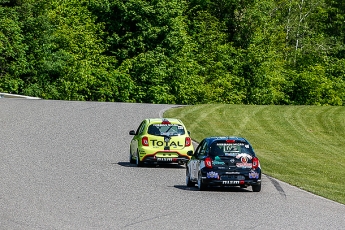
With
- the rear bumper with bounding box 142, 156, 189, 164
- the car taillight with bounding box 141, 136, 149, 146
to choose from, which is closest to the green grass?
the rear bumper with bounding box 142, 156, 189, 164

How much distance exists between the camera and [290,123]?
4709 centimetres

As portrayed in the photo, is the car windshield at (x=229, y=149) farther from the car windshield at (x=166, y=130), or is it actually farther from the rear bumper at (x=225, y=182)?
the car windshield at (x=166, y=130)

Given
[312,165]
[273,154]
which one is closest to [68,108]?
[273,154]

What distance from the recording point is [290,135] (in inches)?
1689

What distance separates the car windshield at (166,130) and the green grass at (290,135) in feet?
9.78

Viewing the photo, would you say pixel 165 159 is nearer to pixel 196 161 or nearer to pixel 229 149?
pixel 196 161

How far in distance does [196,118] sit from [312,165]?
15.2 meters

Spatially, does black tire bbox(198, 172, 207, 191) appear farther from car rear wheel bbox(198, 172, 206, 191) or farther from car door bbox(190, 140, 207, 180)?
car door bbox(190, 140, 207, 180)

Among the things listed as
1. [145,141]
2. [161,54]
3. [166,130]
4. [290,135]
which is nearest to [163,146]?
[145,141]

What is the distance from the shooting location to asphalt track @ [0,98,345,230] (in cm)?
1645

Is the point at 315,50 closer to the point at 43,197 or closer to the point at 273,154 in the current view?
the point at 273,154

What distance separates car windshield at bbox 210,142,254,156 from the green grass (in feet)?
7.53

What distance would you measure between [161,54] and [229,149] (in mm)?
48638

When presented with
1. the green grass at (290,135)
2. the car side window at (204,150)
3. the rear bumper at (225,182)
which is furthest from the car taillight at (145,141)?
the rear bumper at (225,182)
